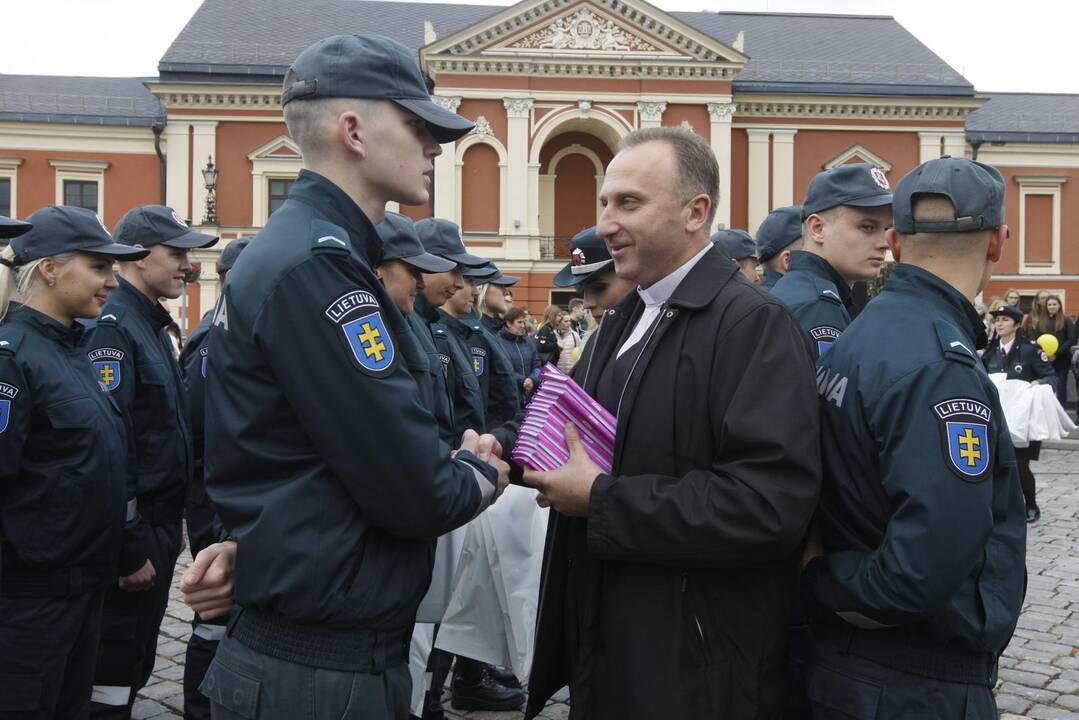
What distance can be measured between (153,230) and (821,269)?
3.23 meters

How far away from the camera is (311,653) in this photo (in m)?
2.21

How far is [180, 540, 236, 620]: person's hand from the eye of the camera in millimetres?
2232

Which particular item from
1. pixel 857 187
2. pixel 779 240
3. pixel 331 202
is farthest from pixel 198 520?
pixel 857 187

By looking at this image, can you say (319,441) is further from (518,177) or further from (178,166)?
(178,166)

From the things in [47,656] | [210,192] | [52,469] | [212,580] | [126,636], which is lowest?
[126,636]

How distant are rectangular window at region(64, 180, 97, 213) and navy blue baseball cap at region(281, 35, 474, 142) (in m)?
37.8

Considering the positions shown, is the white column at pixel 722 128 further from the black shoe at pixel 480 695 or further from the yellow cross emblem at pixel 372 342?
the yellow cross emblem at pixel 372 342

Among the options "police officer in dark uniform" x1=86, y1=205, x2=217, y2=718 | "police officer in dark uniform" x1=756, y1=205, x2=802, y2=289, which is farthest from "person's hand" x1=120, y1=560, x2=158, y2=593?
"police officer in dark uniform" x1=756, y1=205, x2=802, y2=289

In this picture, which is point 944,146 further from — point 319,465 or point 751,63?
point 319,465

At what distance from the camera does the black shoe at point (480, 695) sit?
514 centimetres

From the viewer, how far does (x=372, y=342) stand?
2133 mm

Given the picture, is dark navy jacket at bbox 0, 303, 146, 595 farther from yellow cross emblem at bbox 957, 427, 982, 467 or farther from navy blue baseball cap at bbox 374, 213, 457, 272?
yellow cross emblem at bbox 957, 427, 982, 467

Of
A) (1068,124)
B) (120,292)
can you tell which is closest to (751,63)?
(1068,124)

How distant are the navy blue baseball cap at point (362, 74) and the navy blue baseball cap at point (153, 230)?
8.99 ft
